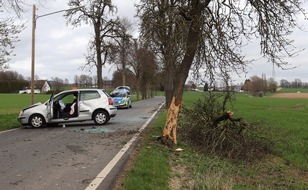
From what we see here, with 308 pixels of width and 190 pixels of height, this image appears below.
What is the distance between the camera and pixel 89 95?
55.7ft

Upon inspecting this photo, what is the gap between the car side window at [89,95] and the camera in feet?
55.1

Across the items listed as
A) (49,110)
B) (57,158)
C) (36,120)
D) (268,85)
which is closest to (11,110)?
(36,120)

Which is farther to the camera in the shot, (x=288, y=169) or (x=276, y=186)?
(x=288, y=169)

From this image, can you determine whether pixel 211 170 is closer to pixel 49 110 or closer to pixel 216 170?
pixel 216 170

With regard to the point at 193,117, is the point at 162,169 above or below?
below

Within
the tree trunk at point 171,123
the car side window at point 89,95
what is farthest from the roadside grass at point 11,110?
the tree trunk at point 171,123

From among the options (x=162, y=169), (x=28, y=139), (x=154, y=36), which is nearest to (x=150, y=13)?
(x=154, y=36)

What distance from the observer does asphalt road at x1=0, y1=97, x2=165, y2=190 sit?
253 inches

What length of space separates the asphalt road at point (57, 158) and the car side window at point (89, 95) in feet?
10.6

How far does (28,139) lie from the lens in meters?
12.2

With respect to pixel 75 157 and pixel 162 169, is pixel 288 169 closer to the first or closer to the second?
pixel 162 169

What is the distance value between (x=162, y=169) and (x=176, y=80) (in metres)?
3.65

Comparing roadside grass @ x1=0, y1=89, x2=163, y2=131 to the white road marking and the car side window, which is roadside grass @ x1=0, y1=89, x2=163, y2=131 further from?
the white road marking

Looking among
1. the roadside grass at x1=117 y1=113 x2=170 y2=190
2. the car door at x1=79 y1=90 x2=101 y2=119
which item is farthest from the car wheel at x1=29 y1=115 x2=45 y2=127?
the roadside grass at x1=117 y1=113 x2=170 y2=190
